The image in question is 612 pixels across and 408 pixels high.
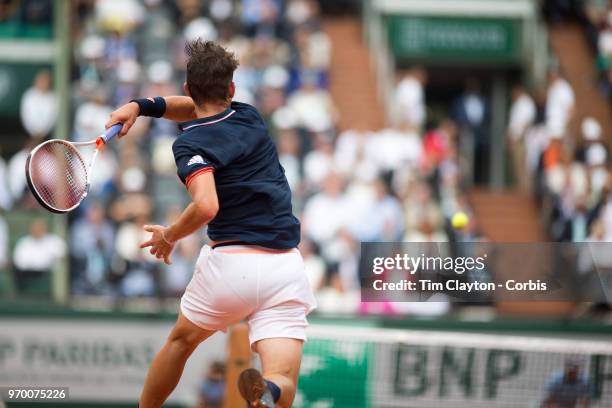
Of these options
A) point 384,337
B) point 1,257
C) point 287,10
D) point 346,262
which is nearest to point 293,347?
point 384,337

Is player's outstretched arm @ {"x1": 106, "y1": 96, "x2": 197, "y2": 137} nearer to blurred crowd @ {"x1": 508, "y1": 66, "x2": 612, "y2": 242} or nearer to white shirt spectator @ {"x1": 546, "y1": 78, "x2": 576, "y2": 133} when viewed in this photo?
blurred crowd @ {"x1": 508, "y1": 66, "x2": 612, "y2": 242}

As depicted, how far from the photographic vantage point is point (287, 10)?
61.2 ft

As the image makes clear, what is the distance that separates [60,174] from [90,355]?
249 inches

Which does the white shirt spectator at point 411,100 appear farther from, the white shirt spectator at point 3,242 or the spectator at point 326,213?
the white shirt spectator at point 3,242

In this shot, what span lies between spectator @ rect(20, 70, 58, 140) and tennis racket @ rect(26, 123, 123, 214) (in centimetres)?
1097

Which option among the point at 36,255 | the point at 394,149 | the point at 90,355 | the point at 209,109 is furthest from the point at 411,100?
the point at 209,109

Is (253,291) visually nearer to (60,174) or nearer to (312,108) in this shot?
(60,174)

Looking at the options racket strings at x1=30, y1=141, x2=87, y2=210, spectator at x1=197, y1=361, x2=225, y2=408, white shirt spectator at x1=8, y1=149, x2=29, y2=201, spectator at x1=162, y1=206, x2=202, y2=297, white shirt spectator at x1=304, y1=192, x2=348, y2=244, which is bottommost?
spectator at x1=197, y1=361, x2=225, y2=408

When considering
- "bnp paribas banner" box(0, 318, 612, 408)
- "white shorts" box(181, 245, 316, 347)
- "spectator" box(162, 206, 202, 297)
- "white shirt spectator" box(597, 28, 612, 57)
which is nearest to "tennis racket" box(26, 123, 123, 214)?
"white shorts" box(181, 245, 316, 347)

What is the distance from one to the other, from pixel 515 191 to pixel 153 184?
6384 millimetres

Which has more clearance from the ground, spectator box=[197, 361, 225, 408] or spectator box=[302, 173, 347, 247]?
spectator box=[302, 173, 347, 247]

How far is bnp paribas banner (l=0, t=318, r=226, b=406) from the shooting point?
12.1m

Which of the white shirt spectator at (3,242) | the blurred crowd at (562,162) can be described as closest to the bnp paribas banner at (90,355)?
the white shirt spectator at (3,242)

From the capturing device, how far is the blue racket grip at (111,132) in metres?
5.99
